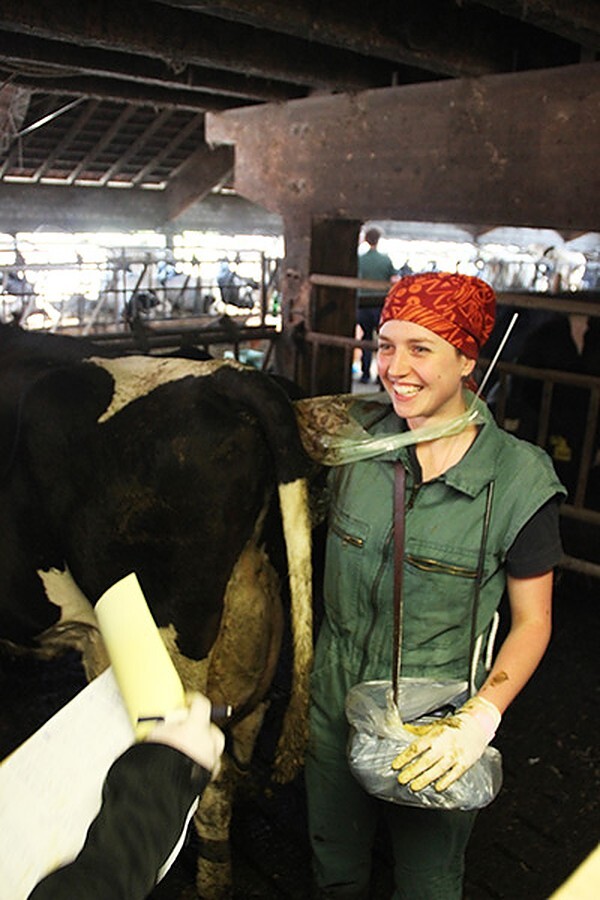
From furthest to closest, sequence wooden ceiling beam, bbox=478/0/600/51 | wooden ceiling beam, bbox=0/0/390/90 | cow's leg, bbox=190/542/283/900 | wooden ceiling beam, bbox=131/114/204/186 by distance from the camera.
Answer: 1. wooden ceiling beam, bbox=131/114/204/186
2. wooden ceiling beam, bbox=0/0/390/90
3. wooden ceiling beam, bbox=478/0/600/51
4. cow's leg, bbox=190/542/283/900

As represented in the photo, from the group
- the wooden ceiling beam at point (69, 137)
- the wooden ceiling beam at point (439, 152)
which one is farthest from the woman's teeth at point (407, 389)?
the wooden ceiling beam at point (69, 137)

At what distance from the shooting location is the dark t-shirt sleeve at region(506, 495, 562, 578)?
6.14 ft

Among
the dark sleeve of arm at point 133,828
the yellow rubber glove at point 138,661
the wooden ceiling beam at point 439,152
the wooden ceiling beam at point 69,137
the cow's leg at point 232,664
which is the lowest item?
the cow's leg at point 232,664

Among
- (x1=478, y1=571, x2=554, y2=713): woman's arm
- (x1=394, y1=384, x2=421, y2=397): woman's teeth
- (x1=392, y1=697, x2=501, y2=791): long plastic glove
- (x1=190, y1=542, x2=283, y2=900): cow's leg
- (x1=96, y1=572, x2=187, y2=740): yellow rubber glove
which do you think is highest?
(x1=394, y1=384, x2=421, y2=397): woman's teeth

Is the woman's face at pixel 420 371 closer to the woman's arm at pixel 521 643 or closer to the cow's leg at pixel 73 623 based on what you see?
the woman's arm at pixel 521 643

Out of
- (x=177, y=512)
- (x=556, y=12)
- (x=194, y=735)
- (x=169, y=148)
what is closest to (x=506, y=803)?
(x=177, y=512)

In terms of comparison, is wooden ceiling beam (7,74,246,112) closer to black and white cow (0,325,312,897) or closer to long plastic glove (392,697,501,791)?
black and white cow (0,325,312,897)

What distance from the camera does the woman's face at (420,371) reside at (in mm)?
1903

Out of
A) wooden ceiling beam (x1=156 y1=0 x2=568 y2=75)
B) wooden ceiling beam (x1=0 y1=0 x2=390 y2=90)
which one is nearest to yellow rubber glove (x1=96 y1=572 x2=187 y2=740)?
wooden ceiling beam (x1=156 y1=0 x2=568 y2=75)

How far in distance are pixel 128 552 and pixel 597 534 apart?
11.6 ft

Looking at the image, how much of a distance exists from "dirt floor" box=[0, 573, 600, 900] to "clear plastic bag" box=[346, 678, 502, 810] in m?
1.13

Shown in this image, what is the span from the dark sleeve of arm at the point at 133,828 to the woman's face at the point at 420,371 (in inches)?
43.1

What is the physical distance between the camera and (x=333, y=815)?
2.20 meters

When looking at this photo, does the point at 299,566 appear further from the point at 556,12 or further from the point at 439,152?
the point at 439,152
